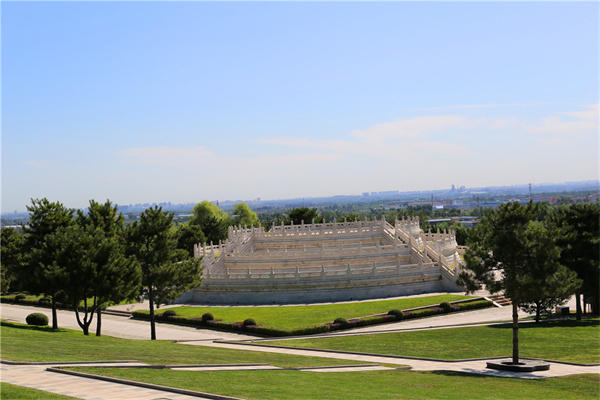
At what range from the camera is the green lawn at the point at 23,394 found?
51.0 feet

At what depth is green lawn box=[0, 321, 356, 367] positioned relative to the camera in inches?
930

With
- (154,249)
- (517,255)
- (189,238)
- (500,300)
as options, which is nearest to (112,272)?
(154,249)

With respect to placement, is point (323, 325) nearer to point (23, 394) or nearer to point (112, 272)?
point (112, 272)

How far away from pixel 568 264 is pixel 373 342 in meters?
16.9

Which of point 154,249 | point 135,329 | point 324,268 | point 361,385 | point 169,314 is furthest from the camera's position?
point 324,268

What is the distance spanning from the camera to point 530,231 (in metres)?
27.4

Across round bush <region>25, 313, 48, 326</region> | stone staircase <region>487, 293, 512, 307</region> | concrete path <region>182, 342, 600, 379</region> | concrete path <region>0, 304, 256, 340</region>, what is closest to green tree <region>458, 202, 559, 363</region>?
concrete path <region>182, 342, 600, 379</region>

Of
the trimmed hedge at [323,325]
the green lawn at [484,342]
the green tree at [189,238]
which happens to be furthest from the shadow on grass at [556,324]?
the green tree at [189,238]

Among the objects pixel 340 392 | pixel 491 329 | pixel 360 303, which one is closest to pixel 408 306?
pixel 360 303

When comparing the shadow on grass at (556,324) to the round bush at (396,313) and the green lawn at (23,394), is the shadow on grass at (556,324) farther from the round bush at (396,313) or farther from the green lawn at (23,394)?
the green lawn at (23,394)

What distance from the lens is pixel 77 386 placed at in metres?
17.6

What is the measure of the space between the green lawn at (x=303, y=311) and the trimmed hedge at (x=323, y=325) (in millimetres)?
762

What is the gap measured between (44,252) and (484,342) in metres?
28.2

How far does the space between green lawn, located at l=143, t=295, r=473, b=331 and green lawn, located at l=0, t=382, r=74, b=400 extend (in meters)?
26.3
